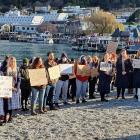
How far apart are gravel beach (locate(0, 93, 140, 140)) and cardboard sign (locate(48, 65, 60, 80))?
2.57ft

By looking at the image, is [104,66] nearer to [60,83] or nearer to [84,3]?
[60,83]

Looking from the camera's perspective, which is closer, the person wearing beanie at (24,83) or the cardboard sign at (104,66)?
the person wearing beanie at (24,83)

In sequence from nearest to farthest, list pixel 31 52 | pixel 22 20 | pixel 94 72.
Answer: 1. pixel 94 72
2. pixel 31 52
3. pixel 22 20

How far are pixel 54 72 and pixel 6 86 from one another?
1.72m

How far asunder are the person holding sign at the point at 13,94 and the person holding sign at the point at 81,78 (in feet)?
8.83

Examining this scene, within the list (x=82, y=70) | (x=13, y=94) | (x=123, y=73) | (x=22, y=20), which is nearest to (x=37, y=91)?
(x=13, y=94)

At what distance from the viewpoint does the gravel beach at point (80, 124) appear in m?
9.57

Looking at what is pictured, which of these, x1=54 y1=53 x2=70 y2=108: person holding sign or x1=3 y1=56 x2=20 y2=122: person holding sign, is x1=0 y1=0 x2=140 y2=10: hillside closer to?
x1=54 y1=53 x2=70 y2=108: person holding sign

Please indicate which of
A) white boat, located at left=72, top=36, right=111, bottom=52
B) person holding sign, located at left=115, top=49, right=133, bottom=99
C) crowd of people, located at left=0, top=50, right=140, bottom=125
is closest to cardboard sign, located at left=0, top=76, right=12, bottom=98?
crowd of people, located at left=0, top=50, right=140, bottom=125

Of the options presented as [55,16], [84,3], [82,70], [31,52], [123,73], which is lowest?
[31,52]

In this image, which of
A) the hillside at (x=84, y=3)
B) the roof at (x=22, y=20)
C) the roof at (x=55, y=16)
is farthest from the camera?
the hillside at (x=84, y=3)

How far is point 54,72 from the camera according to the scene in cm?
1217

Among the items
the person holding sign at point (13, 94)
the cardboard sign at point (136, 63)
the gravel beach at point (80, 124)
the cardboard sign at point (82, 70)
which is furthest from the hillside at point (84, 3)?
the person holding sign at point (13, 94)

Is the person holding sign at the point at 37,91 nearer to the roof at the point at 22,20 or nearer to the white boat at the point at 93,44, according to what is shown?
the white boat at the point at 93,44
